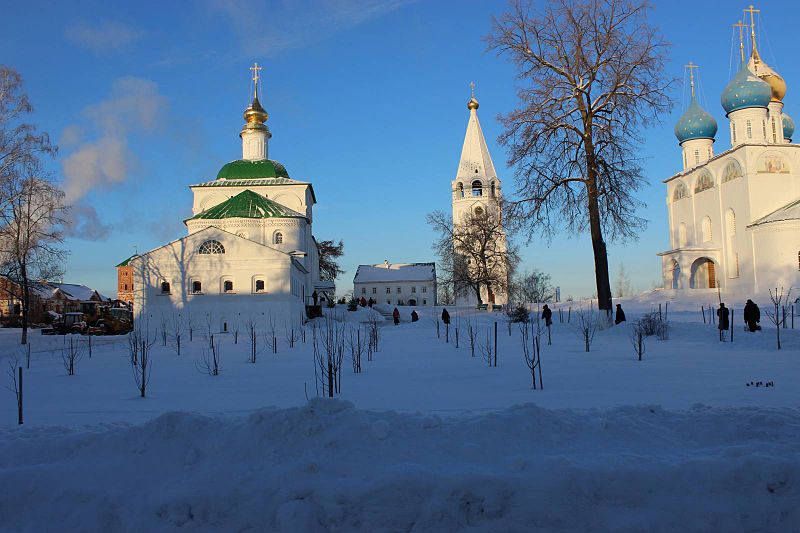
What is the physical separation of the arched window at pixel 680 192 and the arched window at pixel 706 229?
266 centimetres

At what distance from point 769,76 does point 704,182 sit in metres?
7.41

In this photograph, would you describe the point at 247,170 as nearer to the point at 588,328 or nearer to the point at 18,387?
the point at 588,328

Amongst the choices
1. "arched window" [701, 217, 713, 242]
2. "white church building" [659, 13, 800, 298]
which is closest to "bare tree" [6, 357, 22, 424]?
"white church building" [659, 13, 800, 298]

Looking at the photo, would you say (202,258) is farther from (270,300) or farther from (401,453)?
(401,453)

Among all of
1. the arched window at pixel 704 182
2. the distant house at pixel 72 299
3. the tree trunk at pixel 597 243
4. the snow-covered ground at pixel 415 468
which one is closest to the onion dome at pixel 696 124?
the arched window at pixel 704 182

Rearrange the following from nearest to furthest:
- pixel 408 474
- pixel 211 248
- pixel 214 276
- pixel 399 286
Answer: pixel 408 474 < pixel 214 276 < pixel 211 248 < pixel 399 286

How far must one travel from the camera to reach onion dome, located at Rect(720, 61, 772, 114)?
38.9 metres

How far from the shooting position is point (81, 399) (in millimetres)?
9094

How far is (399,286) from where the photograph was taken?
2849 inches

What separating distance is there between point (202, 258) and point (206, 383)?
2216 cm

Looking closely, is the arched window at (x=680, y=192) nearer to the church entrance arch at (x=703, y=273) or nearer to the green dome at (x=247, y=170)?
the church entrance arch at (x=703, y=273)

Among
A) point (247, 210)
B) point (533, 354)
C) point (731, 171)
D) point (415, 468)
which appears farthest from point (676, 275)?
point (415, 468)

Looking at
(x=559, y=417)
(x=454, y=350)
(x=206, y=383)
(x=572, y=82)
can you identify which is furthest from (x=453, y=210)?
(x=559, y=417)

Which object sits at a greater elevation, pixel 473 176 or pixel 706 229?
pixel 473 176
